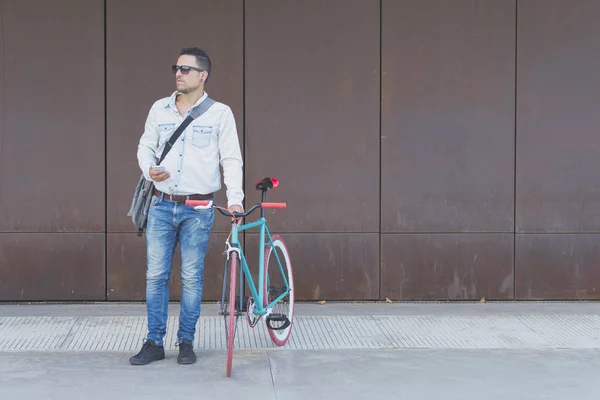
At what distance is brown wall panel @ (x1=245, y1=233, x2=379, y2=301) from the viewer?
7.75 meters

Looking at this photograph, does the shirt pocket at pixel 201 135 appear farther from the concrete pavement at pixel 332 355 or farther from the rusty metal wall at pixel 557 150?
the rusty metal wall at pixel 557 150

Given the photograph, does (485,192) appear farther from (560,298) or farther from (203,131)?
(203,131)

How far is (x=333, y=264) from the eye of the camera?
7793 mm

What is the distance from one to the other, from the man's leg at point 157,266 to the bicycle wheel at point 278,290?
2.23 feet

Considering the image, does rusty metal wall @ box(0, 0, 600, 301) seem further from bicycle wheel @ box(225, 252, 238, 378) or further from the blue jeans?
bicycle wheel @ box(225, 252, 238, 378)

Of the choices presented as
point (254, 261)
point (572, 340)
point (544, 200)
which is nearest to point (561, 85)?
point (544, 200)

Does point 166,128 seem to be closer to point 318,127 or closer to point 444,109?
point 318,127

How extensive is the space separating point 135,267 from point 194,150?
2.30m

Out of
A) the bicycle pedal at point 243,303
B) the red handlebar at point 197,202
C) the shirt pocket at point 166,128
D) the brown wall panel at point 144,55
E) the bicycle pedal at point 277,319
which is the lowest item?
the bicycle pedal at point 277,319

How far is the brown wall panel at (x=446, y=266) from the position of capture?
25.7 ft

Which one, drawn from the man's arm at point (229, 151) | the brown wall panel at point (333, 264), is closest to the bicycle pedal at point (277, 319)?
the man's arm at point (229, 151)

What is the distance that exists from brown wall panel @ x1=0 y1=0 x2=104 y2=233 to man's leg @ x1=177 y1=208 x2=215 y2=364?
2099mm

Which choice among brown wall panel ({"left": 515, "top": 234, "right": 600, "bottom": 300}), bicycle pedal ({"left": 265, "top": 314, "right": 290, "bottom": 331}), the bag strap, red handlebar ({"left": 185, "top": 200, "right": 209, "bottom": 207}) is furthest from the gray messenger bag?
brown wall panel ({"left": 515, "top": 234, "right": 600, "bottom": 300})

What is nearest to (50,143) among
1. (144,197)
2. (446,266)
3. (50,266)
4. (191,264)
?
(50,266)
